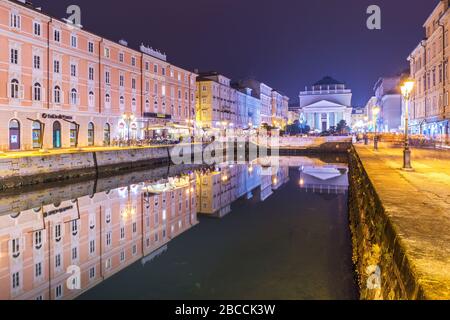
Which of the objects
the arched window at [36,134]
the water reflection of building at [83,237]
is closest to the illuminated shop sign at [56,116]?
the arched window at [36,134]

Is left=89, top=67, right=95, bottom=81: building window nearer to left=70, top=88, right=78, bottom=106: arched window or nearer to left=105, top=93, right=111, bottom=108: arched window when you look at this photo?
left=70, top=88, right=78, bottom=106: arched window

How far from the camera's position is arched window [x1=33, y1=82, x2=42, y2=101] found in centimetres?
3703

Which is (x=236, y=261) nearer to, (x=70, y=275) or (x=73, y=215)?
(x=70, y=275)

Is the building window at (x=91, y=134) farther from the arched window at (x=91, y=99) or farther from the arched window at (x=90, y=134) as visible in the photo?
the arched window at (x=91, y=99)

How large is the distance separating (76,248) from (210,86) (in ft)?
229

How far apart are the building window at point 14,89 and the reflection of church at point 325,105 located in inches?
4178

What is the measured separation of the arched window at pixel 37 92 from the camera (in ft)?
121

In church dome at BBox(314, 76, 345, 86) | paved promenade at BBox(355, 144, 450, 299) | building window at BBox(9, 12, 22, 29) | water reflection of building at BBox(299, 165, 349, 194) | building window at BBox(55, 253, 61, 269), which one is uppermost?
church dome at BBox(314, 76, 345, 86)

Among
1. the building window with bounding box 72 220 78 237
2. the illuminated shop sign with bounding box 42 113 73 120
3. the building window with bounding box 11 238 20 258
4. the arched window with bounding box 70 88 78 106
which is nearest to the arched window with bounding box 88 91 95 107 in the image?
the arched window with bounding box 70 88 78 106

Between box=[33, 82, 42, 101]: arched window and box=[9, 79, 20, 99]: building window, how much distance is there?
187cm

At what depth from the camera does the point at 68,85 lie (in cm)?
4144
